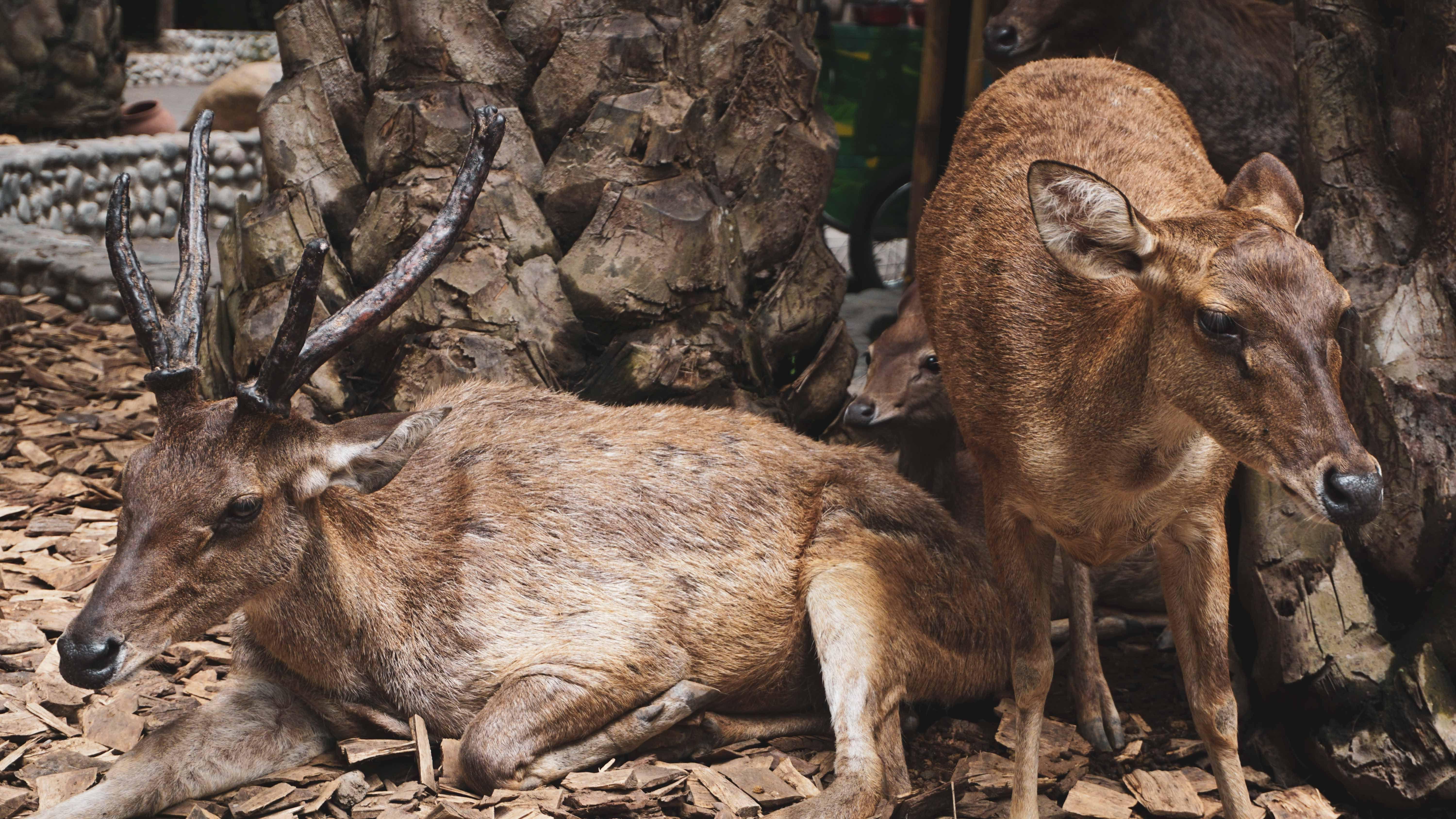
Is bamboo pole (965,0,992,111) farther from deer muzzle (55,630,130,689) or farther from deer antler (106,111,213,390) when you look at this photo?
deer muzzle (55,630,130,689)

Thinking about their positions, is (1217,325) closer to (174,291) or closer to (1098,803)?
A: (1098,803)

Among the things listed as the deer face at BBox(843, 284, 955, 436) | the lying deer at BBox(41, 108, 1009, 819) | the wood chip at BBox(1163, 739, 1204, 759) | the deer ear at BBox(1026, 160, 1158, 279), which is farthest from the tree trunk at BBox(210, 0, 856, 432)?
the wood chip at BBox(1163, 739, 1204, 759)

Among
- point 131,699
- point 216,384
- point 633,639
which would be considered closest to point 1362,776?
point 633,639

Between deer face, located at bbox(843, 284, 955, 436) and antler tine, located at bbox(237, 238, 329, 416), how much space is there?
262cm

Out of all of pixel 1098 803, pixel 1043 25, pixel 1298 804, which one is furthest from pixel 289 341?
pixel 1043 25

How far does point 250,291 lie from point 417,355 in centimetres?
79

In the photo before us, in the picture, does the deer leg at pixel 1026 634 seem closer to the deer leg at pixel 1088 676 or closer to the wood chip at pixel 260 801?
the deer leg at pixel 1088 676

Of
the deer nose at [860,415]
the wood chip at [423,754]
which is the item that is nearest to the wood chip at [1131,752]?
the deer nose at [860,415]

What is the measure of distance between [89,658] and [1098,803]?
3240 mm

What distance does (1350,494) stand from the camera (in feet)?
10.3

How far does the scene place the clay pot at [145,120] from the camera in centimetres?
1462

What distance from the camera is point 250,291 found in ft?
17.9

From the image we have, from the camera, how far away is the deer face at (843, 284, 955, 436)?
19.1 ft

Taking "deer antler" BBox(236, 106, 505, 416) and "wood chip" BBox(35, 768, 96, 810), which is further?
"wood chip" BBox(35, 768, 96, 810)
